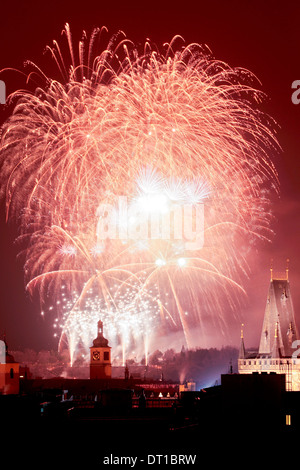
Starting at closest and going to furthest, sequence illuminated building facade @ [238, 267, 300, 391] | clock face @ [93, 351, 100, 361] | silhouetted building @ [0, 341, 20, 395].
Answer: silhouetted building @ [0, 341, 20, 395], clock face @ [93, 351, 100, 361], illuminated building facade @ [238, 267, 300, 391]

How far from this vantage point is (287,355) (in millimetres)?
148125

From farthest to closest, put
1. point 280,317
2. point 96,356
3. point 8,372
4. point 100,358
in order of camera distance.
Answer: point 280,317 → point 100,358 → point 96,356 → point 8,372

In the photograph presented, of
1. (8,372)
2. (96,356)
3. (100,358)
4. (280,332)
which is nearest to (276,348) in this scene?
(280,332)

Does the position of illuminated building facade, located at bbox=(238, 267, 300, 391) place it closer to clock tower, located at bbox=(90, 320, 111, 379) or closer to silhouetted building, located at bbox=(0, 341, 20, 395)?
clock tower, located at bbox=(90, 320, 111, 379)

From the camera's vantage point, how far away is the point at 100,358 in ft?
434

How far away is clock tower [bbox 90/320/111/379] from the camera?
131250 millimetres

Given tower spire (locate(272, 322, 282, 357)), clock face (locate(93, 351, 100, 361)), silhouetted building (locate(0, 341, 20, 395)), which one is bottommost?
silhouetted building (locate(0, 341, 20, 395))

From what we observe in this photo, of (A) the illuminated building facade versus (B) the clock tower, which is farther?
(A) the illuminated building facade

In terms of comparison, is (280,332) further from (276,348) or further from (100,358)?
(100,358)

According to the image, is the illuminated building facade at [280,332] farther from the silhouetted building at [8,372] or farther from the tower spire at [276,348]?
the silhouetted building at [8,372]

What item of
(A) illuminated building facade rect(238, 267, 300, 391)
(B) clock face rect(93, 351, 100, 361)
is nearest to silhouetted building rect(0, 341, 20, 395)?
(B) clock face rect(93, 351, 100, 361)
